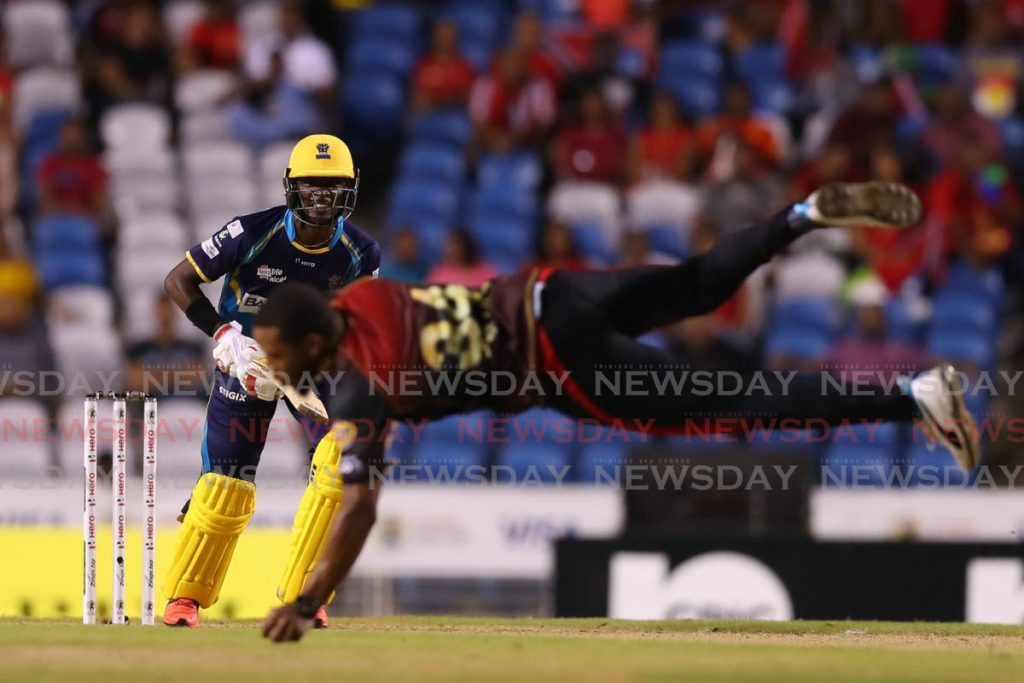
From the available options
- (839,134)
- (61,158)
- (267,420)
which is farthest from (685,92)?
(267,420)

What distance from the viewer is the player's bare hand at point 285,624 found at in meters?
6.68

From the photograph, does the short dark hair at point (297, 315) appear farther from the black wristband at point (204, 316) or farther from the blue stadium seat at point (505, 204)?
the blue stadium seat at point (505, 204)

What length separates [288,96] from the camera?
16266 mm

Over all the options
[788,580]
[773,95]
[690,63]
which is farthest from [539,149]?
[788,580]

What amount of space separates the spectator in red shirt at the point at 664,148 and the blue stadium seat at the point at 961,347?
2.85m

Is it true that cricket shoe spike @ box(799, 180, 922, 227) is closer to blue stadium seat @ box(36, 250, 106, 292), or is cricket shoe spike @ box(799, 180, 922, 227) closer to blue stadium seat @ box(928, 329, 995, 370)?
blue stadium seat @ box(928, 329, 995, 370)

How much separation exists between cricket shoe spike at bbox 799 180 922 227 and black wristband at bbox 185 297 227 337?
304 cm

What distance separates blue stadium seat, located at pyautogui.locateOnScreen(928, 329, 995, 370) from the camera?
13867 millimetres

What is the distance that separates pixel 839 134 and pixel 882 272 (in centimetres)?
162

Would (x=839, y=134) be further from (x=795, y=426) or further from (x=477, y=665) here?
(x=477, y=665)

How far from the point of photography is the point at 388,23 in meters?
17.4

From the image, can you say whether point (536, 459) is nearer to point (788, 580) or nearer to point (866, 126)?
point (788, 580)

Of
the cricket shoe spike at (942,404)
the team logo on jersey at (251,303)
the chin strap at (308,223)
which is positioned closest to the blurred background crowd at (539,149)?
the team logo on jersey at (251,303)

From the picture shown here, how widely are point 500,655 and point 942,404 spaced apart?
81.7 inches
